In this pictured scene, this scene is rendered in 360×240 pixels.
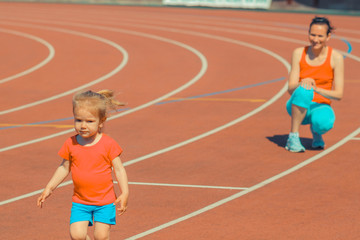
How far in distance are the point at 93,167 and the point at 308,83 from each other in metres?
4.27

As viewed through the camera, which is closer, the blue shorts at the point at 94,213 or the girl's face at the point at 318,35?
the blue shorts at the point at 94,213

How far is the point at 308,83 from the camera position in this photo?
8.84m

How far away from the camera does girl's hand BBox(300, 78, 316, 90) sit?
8.84m

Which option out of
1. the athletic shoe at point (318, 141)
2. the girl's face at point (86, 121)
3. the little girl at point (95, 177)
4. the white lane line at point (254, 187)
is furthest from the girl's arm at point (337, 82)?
the girl's face at point (86, 121)

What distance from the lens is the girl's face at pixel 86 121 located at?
5.01 metres

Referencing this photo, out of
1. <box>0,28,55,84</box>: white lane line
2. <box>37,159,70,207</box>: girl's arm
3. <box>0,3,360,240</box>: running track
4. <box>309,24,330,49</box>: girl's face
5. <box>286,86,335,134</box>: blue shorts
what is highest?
<box>309,24,330,49</box>: girl's face

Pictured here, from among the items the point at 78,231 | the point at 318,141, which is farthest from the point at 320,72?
the point at 78,231

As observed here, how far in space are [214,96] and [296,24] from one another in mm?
14789

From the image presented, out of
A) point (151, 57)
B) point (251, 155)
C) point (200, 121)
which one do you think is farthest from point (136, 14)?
point (251, 155)

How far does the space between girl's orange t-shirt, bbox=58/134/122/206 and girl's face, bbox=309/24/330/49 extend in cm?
442

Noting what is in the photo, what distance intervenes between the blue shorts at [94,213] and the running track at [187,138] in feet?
3.71

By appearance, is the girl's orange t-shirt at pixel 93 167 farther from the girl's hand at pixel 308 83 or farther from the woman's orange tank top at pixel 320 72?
the woman's orange tank top at pixel 320 72

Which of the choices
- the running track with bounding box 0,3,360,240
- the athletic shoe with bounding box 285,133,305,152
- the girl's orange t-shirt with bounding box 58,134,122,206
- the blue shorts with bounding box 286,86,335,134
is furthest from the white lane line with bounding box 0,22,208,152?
the girl's orange t-shirt with bounding box 58,134,122,206

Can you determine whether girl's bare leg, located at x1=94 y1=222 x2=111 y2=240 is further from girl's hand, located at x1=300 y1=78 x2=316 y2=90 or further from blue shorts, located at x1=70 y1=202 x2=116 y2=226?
girl's hand, located at x1=300 y1=78 x2=316 y2=90
